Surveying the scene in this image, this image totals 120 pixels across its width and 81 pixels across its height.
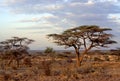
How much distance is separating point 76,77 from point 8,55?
2110 cm

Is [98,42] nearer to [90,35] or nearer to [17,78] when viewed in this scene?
[90,35]

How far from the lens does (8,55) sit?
132 ft

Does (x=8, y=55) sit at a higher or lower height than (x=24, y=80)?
lower

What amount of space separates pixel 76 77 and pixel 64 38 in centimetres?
1899

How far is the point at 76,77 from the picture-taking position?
66.5 ft

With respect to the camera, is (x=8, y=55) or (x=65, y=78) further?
(x=8, y=55)

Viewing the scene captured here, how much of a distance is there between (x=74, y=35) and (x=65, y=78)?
18613 mm

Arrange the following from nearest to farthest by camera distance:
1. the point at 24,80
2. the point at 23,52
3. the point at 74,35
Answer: the point at 24,80 → the point at 74,35 → the point at 23,52

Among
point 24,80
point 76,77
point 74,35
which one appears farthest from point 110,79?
point 74,35

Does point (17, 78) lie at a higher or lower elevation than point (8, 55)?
higher

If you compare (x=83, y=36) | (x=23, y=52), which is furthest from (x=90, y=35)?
(x=23, y=52)

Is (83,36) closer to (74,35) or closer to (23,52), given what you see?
(74,35)

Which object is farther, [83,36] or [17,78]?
[83,36]

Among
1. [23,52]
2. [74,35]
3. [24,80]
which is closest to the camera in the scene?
[24,80]
